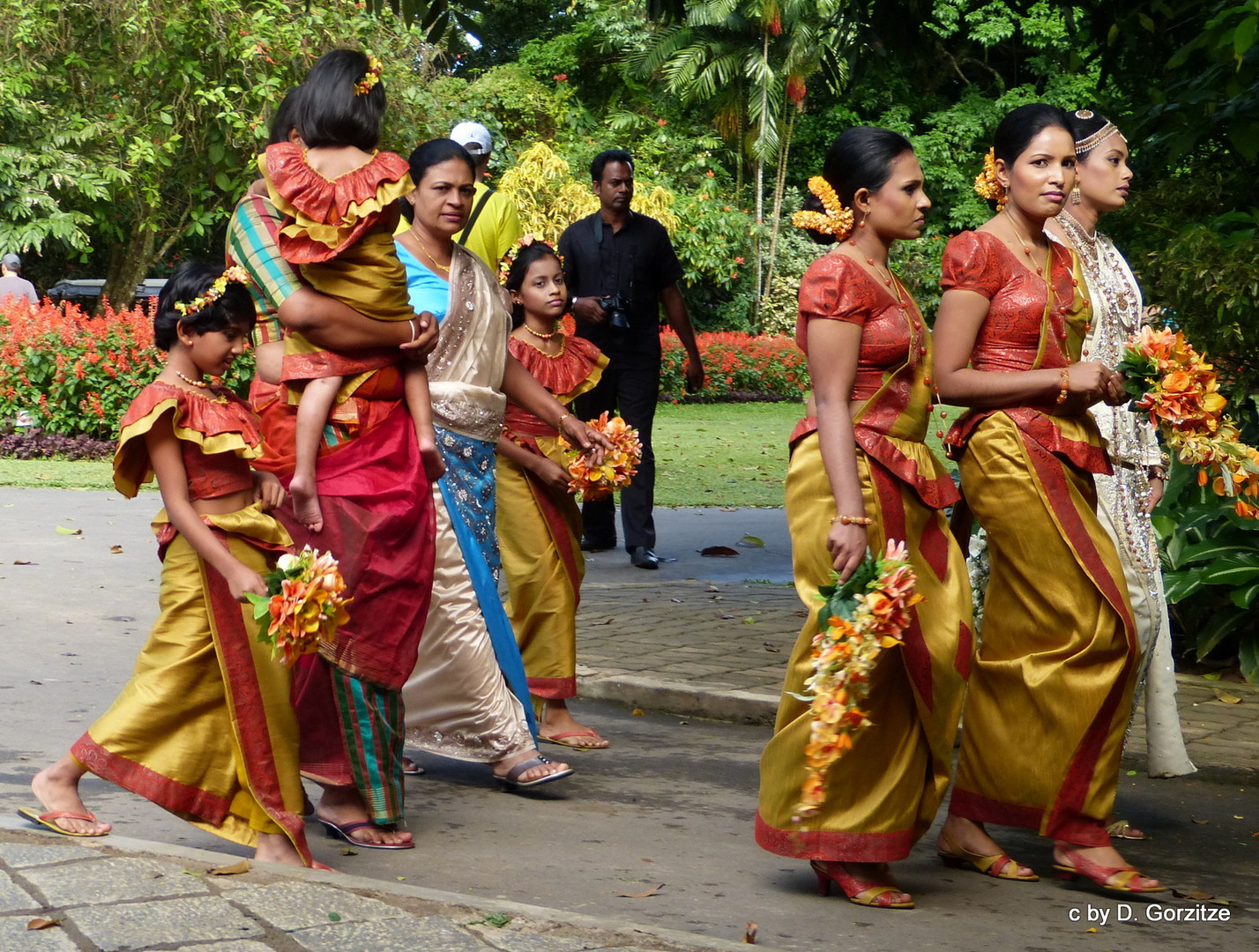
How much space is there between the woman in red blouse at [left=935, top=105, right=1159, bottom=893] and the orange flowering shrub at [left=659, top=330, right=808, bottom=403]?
23.7m

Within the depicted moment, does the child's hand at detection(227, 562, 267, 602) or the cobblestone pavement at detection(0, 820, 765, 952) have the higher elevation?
the child's hand at detection(227, 562, 267, 602)

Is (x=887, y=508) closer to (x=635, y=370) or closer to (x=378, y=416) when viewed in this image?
(x=378, y=416)

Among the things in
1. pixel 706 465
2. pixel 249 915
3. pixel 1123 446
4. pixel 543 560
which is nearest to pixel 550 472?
pixel 543 560

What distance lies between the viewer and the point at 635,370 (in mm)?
10664

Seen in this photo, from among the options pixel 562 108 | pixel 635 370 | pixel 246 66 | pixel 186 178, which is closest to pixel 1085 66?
pixel 635 370

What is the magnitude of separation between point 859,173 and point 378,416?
5.23 ft

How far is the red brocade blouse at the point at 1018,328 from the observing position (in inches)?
184

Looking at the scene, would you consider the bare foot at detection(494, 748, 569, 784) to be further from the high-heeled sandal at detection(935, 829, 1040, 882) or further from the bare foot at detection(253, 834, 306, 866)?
the high-heeled sandal at detection(935, 829, 1040, 882)

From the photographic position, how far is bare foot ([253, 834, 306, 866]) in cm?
437

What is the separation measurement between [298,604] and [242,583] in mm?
303

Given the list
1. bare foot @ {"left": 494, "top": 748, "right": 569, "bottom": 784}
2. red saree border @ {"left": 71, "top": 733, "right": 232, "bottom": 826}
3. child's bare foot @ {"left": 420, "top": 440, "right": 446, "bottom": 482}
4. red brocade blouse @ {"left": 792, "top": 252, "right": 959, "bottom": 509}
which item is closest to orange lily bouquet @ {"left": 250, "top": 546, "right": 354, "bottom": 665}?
red saree border @ {"left": 71, "top": 733, "right": 232, "bottom": 826}

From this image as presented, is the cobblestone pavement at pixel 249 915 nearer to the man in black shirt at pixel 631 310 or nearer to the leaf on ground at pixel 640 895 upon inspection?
the leaf on ground at pixel 640 895

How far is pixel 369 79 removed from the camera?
469 centimetres

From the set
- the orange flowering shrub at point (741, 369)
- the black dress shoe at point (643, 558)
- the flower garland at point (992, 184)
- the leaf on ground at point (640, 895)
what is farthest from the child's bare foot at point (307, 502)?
the orange flowering shrub at point (741, 369)
